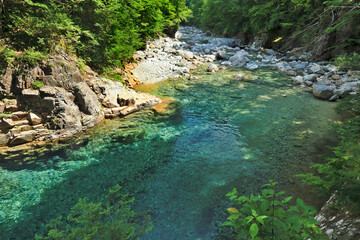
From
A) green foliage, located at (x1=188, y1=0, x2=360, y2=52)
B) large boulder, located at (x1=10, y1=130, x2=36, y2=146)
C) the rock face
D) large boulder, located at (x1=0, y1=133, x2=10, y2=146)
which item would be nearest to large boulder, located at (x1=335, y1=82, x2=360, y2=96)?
green foliage, located at (x1=188, y1=0, x2=360, y2=52)

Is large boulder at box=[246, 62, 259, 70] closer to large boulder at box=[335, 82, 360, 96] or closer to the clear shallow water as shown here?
large boulder at box=[335, 82, 360, 96]

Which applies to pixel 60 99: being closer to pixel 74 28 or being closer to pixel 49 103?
pixel 49 103

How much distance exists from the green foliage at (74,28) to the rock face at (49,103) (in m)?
0.55

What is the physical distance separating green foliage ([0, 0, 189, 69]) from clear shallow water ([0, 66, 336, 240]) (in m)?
3.26

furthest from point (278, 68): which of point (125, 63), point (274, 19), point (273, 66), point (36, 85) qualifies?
point (36, 85)

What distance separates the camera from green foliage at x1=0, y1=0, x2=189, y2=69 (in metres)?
5.95

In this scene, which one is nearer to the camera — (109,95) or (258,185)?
(258,185)

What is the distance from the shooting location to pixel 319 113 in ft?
24.2

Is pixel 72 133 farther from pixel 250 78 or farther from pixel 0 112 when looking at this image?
pixel 250 78

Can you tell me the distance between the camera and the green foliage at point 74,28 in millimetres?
5949

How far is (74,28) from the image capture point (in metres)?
6.83

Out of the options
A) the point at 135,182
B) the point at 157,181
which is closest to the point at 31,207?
the point at 135,182

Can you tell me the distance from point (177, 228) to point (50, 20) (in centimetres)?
712

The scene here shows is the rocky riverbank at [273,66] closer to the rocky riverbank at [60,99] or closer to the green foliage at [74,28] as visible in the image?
the rocky riverbank at [60,99]
